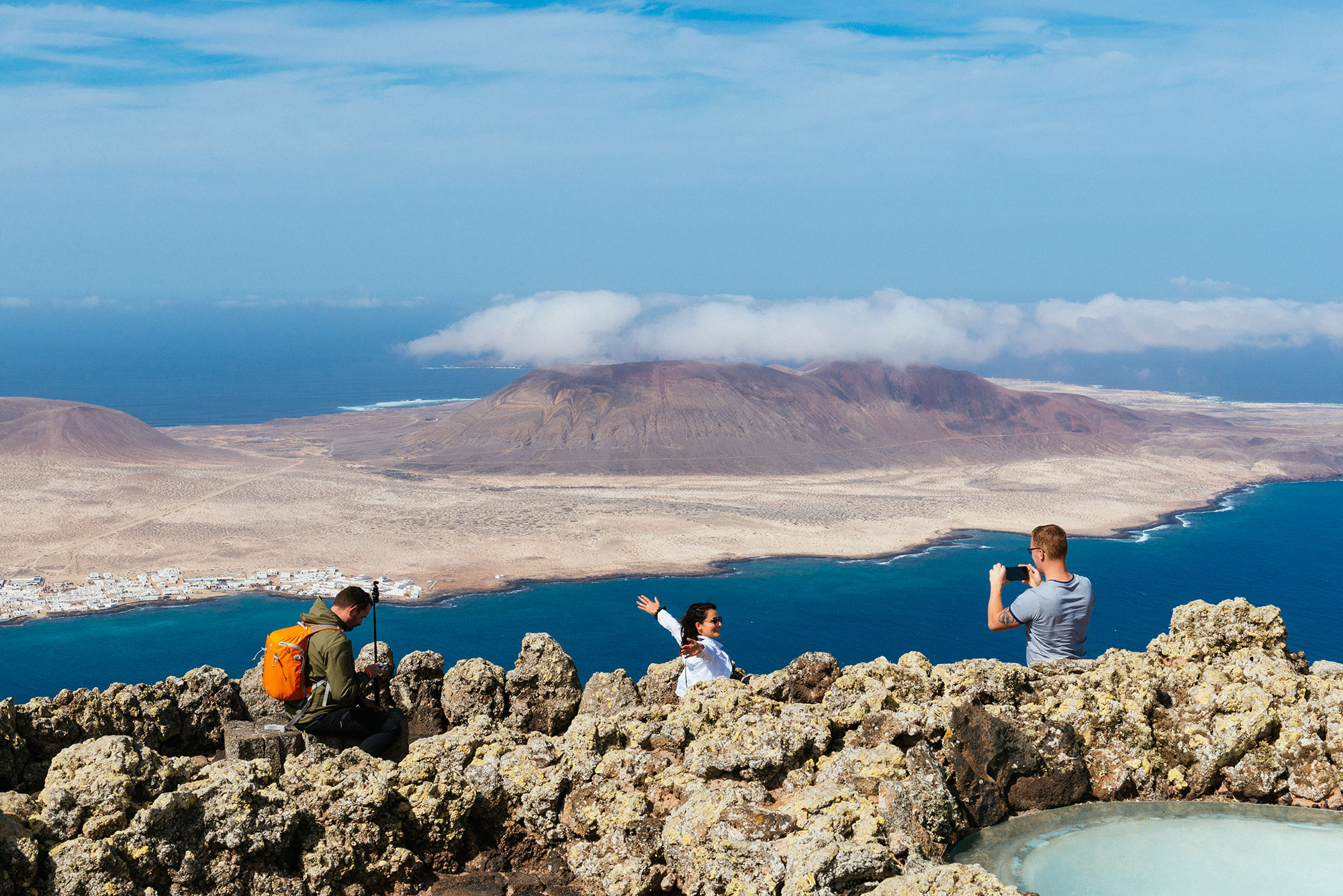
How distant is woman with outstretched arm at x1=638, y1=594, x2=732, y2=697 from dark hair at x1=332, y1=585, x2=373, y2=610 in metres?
1.98

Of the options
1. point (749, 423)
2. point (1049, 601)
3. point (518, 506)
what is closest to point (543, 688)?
point (1049, 601)

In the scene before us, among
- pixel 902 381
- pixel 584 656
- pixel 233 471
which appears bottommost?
pixel 584 656

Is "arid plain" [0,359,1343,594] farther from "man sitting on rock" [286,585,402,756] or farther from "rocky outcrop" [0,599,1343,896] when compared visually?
"rocky outcrop" [0,599,1343,896]

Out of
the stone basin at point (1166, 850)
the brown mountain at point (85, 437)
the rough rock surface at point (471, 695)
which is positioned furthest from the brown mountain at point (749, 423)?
the stone basin at point (1166, 850)

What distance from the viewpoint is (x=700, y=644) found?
7680 millimetres

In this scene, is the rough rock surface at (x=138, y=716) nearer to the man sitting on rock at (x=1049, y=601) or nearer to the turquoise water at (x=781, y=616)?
the man sitting on rock at (x=1049, y=601)

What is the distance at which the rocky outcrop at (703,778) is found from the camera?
197 inches

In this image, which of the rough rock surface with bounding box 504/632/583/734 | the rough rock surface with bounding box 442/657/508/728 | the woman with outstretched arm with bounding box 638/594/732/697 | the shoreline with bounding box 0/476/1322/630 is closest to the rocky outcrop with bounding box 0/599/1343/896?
the woman with outstretched arm with bounding box 638/594/732/697

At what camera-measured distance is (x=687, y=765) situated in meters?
6.23

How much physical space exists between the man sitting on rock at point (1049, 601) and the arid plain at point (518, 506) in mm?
74079

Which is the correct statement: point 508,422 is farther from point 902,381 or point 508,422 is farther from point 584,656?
point 584,656

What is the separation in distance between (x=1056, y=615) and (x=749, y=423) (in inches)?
6234

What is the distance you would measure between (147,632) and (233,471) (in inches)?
2615

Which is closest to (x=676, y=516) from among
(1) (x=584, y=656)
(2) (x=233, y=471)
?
(1) (x=584, y=656)
